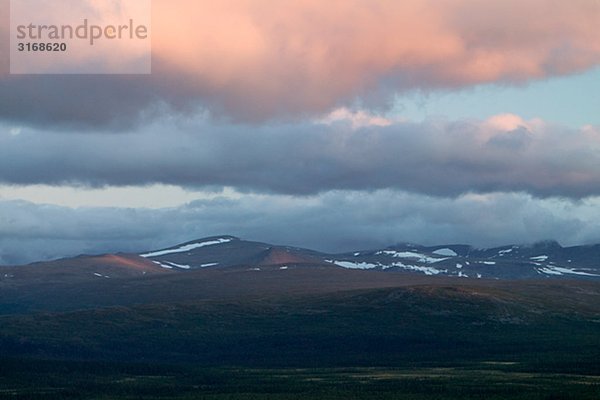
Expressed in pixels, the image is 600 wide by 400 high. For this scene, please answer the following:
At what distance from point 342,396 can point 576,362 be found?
59.6 m

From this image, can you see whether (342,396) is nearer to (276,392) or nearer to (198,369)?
(276,392)

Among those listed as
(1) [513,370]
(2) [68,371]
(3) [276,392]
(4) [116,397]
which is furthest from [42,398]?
(1) [513,370]

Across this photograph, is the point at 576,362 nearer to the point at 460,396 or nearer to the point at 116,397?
the point at 460,396

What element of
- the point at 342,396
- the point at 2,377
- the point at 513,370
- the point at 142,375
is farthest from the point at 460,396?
the point at 2,377

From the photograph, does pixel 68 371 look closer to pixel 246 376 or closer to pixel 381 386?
pixel 246 376

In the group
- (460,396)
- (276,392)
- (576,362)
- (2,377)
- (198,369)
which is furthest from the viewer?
(198,369)

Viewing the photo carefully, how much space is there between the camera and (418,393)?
133 m

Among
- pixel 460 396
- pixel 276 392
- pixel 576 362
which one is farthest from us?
pixel 576 362

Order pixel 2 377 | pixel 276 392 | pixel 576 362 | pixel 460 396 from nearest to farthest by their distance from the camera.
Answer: pixel 460 396 < pixel 276 392 < pixel 2 377 < pixel 576 362

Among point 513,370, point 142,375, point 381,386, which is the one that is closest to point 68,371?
point 142,375

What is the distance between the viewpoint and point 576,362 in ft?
575

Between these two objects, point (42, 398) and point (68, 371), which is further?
point (68, 371)

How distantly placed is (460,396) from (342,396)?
46.4 feet

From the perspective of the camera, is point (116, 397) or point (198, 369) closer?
point (116, 397)
